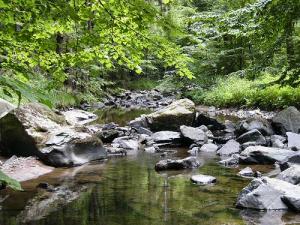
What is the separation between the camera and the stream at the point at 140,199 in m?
5.73

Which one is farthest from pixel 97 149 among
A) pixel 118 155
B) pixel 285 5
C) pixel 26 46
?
pixel 285 5

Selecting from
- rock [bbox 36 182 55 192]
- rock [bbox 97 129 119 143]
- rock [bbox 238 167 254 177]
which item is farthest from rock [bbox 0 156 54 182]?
rock [bbox 238 167 254 177]

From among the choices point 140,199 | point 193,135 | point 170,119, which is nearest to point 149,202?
point 140,199

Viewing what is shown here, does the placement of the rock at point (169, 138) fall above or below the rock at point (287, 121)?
below

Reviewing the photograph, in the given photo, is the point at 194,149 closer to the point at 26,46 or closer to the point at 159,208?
the point at 159,208

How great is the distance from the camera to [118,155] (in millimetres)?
11102

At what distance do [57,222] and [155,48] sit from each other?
2780 mm

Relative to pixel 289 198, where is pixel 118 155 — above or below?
above

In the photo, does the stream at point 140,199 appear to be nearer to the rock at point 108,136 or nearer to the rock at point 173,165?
the rock at point 173,165

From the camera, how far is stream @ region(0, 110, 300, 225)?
18.8 feet

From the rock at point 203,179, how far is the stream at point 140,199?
0.12m

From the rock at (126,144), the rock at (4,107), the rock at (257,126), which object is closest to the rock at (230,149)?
the rock at (257,126)

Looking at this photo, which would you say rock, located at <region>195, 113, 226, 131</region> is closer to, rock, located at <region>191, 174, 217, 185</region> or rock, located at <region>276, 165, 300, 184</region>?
rock, located at <region>191, 174, 217, 185</region>

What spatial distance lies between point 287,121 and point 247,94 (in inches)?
319
